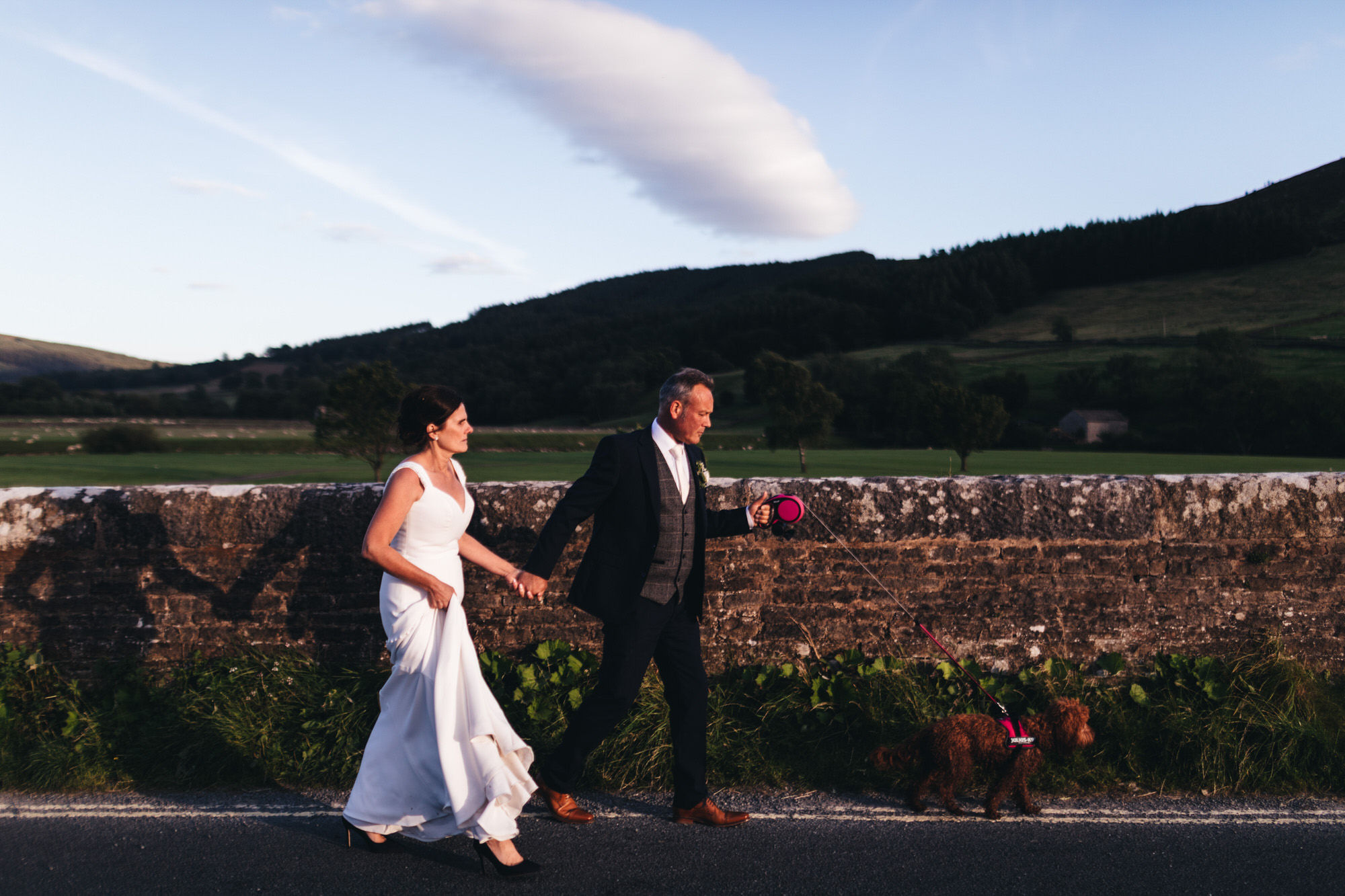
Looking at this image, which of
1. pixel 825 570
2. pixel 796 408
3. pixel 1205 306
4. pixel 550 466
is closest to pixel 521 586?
pixel 825 570

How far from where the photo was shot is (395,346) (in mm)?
132625

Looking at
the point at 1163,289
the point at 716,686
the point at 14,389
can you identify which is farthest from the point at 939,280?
the point at 716,686

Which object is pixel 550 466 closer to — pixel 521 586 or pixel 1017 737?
pixel 521 586

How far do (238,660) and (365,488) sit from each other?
1.20 metres

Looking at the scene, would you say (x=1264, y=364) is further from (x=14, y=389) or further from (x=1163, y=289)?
(x=14, y=389)

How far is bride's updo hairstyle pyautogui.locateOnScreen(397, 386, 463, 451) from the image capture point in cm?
332

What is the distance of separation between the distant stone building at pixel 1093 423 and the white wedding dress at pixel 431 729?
57.9 metres

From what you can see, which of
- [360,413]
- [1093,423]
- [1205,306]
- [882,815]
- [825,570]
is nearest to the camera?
[882,815]

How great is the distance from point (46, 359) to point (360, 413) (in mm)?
171755

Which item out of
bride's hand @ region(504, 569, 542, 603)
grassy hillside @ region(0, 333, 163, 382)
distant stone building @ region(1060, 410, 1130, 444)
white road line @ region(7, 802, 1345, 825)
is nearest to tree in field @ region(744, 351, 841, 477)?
distant stone building @ region(1060, 410, 1130, 444)

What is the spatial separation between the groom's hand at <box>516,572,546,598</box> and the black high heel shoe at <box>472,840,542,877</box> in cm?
97

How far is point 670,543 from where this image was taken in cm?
357

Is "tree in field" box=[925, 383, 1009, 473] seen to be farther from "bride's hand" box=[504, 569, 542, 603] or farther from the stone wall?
"bride's hand" box=[504, 569, 542, 603]

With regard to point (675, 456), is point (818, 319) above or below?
above
